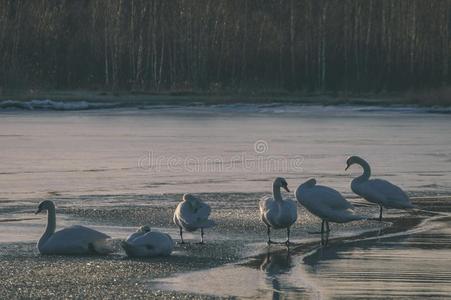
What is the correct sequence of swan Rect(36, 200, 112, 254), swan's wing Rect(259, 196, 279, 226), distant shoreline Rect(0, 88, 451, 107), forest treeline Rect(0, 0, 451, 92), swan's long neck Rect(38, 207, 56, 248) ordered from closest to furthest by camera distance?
swan Rect(36, 200, 112, 254), swan's long neck Rect(38, 207, 56, 248), swan's wing Rect(259, 196, 279, 226), distant shoreline Rect(0, 88, 451, 107), forest treeline Rect(0, 0, 451, 92)

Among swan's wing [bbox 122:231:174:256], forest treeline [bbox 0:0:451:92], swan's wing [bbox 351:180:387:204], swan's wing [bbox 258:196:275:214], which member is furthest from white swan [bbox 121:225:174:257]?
forest treeline [bbox 0:0:451:92]

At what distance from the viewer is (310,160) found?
2233cm

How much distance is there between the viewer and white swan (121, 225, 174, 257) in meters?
11.4

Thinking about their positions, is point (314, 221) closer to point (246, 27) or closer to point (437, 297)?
point (437, 297)

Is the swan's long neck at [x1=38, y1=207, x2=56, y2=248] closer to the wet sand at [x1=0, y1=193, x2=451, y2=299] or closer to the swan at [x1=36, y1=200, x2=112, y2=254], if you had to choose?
the swan at [x1=36, y1=200, x2=112, y2=254]

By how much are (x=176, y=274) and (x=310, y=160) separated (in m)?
11.8

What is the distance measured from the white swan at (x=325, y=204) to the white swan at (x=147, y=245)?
2.17 m

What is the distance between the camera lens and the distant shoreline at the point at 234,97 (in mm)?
44719

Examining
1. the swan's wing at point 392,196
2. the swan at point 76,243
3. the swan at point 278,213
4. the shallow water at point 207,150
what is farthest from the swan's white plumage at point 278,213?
the shallow water at point 207,150

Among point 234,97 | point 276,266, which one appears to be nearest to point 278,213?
point 276,266

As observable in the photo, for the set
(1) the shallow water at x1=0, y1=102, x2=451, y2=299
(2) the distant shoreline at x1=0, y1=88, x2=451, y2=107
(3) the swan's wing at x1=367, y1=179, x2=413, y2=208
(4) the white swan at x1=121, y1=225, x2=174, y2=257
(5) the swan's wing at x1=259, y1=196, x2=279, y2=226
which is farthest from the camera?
(2) the distant shoreline at x1=0, y1=88, x2=451, y2=107

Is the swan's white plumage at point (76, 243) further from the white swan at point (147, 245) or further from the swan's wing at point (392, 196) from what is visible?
the swan's wing at point (392, 196)

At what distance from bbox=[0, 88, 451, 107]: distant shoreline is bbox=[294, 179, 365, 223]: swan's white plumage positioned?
30.6 m

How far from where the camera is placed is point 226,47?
56312mm
